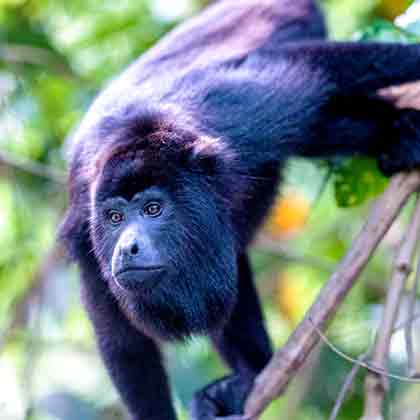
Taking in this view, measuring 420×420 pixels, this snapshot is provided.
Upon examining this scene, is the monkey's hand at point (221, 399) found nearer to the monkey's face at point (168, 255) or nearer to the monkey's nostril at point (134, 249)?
the monkey's face at point (168, 255)

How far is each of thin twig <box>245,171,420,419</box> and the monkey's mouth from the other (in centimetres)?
50

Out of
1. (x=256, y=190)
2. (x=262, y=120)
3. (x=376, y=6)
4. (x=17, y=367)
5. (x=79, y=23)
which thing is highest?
(x=79, y=23)

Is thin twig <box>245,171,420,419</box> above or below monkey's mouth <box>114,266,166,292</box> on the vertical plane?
below

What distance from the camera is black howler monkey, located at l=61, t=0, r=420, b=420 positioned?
A: 10.3 feet

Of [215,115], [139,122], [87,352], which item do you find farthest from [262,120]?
[87,352]

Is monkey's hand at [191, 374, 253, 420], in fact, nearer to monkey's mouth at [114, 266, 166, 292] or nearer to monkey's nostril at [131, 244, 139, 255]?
monkey's mouth at [114, 266, 166, 292]

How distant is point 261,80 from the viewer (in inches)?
142

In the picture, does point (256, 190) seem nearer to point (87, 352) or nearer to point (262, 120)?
point (262, 120)

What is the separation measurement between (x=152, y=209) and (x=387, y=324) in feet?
2.87

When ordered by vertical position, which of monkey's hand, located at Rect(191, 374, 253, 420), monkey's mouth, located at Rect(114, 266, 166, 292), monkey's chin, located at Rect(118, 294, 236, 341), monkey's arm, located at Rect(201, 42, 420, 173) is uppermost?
monkey's arm, located at Rect(201, 42, 420, 173)

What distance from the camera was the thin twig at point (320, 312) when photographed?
308cm

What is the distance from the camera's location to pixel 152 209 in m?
3.14

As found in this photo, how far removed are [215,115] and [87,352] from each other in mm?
1958

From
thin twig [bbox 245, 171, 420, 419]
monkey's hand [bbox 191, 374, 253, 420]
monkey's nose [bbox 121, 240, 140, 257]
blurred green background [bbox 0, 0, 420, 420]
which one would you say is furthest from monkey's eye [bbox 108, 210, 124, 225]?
blurred green background [bbox 0, 0, 420, 420]
